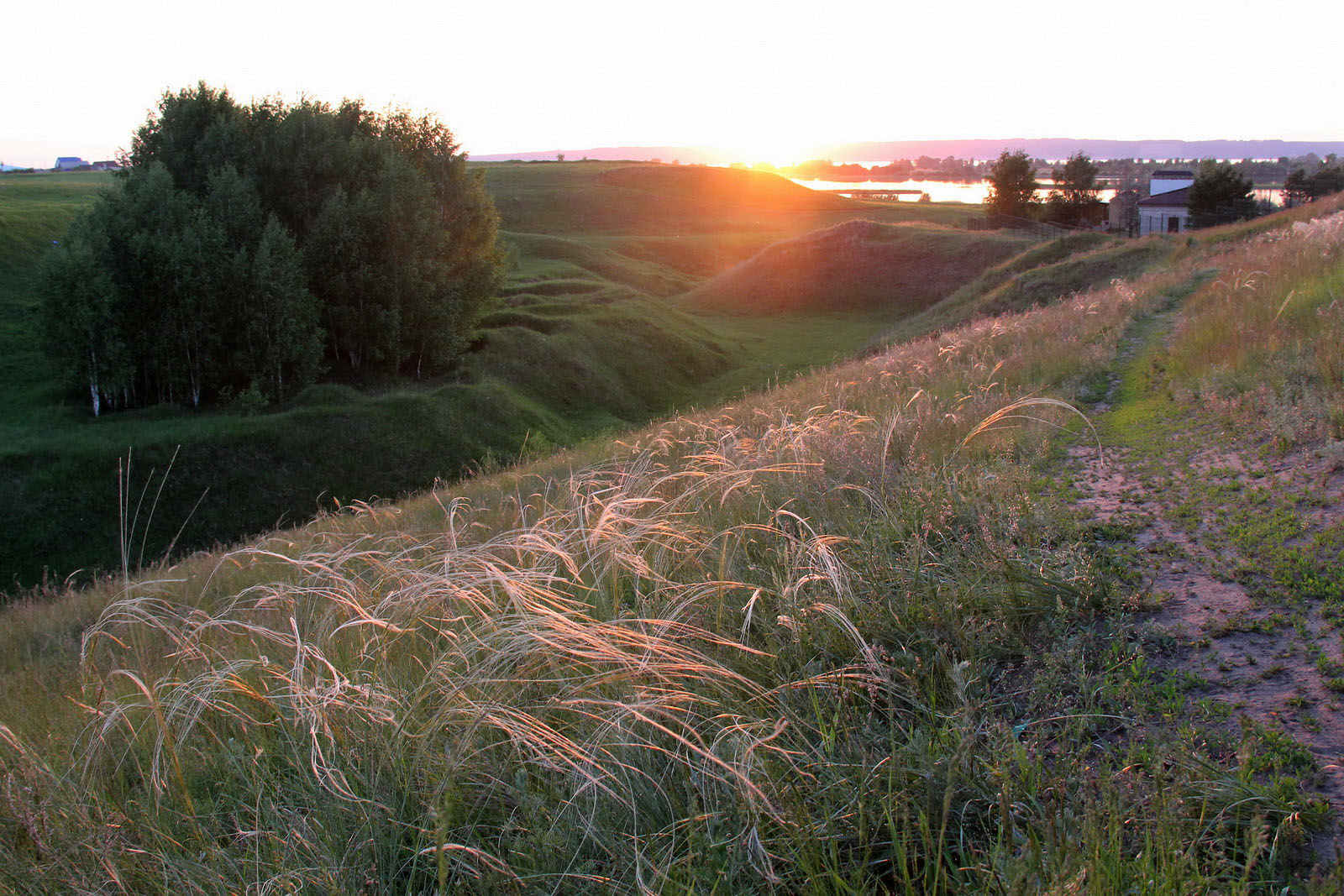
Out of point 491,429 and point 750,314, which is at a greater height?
point 750,314

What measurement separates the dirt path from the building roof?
206 feet

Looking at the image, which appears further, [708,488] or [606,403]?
[606,403]

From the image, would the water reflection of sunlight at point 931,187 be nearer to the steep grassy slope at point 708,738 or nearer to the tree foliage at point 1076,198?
the tree foliage at point 1076,198

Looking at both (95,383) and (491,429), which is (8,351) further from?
(491,429)

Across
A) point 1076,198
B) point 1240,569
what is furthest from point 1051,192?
point 1240,569

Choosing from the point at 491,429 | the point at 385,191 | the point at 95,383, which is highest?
the point at 385,191

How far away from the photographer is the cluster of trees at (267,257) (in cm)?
2316

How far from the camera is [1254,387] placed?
5.45 m

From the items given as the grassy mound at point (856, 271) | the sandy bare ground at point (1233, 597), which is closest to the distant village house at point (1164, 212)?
the grassy mound at point (856, 271)

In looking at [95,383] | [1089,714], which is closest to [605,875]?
[1089,714]

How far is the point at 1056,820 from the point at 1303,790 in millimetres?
681

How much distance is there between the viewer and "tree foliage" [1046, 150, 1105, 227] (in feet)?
198

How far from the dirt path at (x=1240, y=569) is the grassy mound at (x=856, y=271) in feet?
142

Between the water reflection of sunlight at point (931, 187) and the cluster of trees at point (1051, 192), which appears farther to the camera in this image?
the water reflection of sunlight at point (931, 187)
